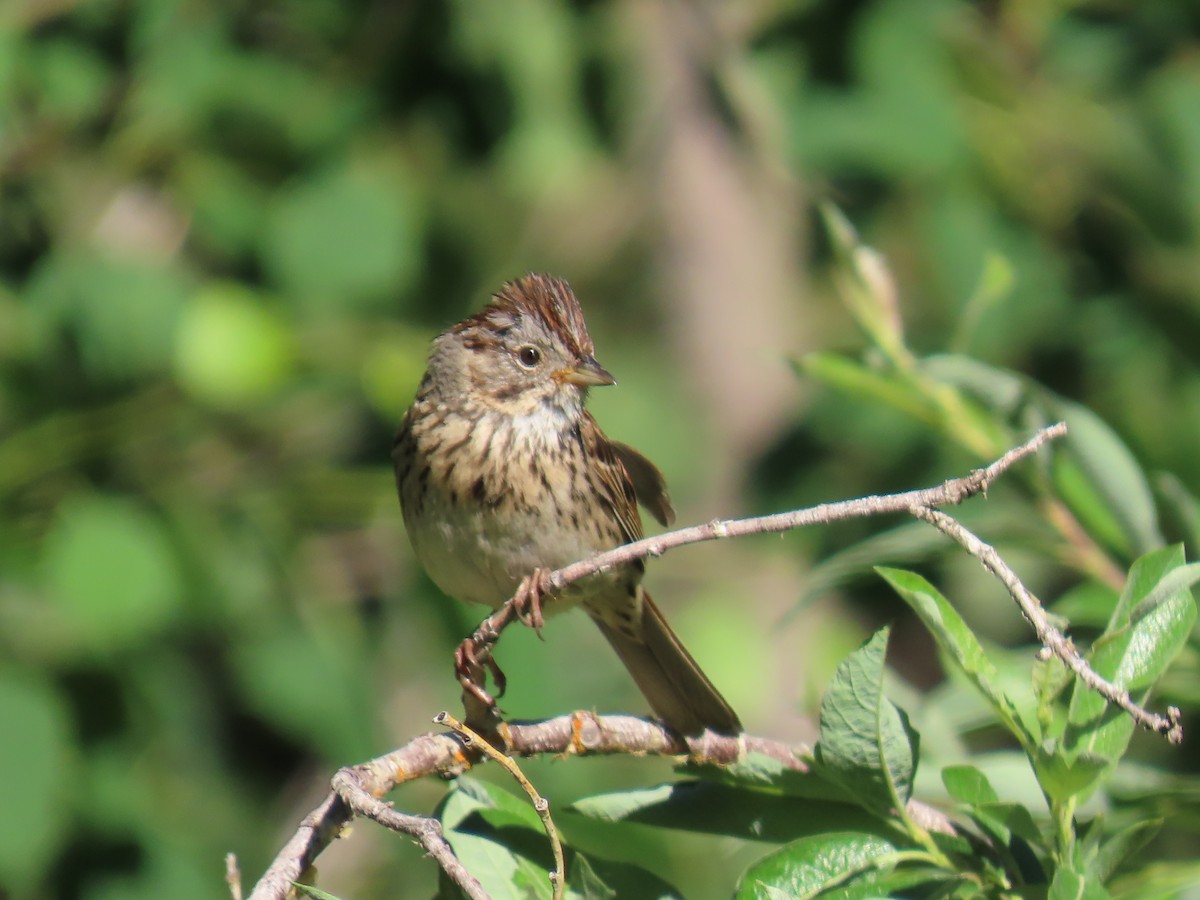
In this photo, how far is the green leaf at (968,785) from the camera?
5.35 feet

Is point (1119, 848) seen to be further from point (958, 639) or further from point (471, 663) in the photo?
point (471, 663)

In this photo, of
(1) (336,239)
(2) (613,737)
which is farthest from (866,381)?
(1) (336,239)

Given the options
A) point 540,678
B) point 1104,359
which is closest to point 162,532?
point 540,678

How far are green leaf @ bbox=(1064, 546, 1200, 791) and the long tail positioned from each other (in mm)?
716

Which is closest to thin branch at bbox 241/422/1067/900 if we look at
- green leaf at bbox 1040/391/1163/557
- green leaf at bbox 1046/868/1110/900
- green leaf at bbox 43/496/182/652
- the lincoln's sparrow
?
green leaf at bbox 1046/868/1110/900

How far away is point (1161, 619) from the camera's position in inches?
61.6

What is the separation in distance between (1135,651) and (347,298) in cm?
250

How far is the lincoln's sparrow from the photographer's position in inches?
114

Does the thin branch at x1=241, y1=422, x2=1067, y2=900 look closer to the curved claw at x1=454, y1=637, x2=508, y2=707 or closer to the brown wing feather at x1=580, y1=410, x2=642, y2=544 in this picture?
the curved claw at x1=454, y1=637, x2=508, y2=707

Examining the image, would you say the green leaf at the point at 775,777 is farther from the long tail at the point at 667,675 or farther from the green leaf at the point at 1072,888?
the long tail at the point at 667,675

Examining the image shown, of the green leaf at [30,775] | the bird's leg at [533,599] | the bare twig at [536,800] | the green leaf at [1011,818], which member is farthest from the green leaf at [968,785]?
the green leaf at [30,775]

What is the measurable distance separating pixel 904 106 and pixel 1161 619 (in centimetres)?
230

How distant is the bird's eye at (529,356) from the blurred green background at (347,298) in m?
0.55

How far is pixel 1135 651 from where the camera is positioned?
157cm
